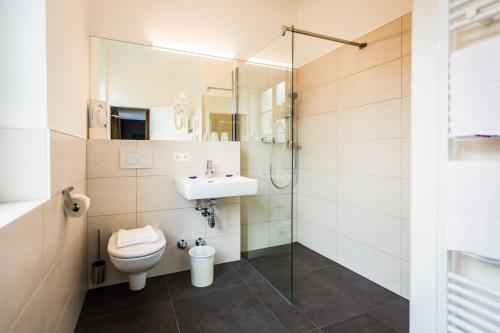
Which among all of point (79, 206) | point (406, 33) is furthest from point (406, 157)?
point (79, 206)

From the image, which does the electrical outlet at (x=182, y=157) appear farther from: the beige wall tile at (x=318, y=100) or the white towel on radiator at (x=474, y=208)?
the white towel on radiator at (x=474, y=208)

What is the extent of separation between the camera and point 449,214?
37.9 inches

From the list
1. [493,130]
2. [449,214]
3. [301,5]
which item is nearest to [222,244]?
[449,214]

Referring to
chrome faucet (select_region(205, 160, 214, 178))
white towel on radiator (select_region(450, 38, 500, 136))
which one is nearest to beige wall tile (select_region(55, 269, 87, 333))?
chrome faucet (select_region(205, 160, 214, 178))

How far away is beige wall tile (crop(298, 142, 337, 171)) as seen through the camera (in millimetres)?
2693

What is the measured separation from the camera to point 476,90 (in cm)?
88

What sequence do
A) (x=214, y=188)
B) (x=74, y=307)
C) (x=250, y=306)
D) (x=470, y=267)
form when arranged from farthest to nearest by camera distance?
(x=214, y=188) < (x=250, y=306) < (x=74, y=307) < (x=470, y=267)

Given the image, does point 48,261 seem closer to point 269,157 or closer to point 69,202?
point 69,202

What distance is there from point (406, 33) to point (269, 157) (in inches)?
56.3

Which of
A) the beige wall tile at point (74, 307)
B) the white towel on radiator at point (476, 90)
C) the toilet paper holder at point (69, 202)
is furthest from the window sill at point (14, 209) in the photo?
the white towel on radiator at point (476, 90)

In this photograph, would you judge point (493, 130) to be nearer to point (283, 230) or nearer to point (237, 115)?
point (283, 230)

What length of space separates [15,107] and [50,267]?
27.0 inches

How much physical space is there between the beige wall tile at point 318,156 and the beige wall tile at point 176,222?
1353mm

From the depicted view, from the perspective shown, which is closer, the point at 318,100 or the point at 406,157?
the point at 406,157
